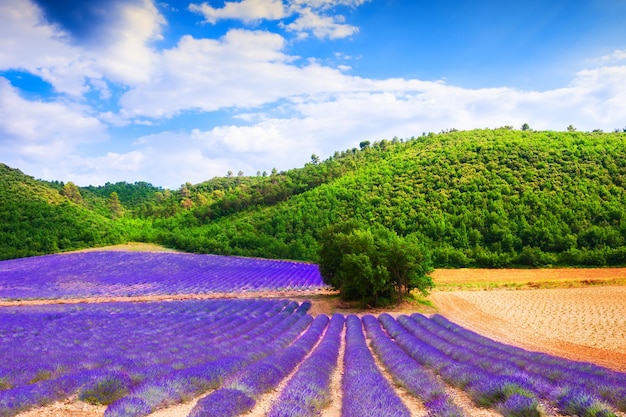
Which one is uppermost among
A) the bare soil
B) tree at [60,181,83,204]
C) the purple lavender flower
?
→ tree at [60,181,83,204]

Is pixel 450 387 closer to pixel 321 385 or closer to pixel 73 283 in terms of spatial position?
pixel 321 385

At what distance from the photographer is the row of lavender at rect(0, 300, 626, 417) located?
17.3ft

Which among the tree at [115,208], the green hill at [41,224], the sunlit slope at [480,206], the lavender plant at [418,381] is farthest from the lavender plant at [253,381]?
the tree at [115,208]

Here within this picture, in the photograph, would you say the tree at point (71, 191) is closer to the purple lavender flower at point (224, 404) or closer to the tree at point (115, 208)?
the tree at point (115, 208)

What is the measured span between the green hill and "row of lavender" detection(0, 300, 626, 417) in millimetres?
47594

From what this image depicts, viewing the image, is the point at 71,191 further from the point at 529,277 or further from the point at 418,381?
the point at 418,381

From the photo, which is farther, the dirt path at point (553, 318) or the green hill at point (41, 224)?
the green hill at point (41, 224)

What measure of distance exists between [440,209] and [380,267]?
32513mm

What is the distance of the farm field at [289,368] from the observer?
534 cm

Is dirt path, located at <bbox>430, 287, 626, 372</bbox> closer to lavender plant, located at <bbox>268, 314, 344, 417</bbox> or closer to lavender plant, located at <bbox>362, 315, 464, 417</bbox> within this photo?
lavender plant, located at <bbox>362, 315, 464, 417</bbox>

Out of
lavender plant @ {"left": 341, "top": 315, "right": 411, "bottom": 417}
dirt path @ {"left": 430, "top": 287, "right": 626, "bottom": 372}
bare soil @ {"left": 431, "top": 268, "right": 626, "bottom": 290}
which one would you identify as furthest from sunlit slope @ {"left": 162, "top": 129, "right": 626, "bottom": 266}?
lavender plant @ {"left": 341, "top": 315, "right": 411, "bottom": 417}

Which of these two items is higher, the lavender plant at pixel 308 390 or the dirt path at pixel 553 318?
the lavender plant at pixel 308 390

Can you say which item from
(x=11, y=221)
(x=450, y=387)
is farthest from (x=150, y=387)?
(x=11, y=221)

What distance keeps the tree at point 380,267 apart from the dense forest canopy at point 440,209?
9.71m
